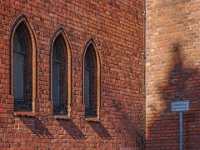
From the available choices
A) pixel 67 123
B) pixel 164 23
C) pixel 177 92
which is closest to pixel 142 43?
pixel 164 23

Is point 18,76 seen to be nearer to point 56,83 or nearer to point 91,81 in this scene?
point 56,83

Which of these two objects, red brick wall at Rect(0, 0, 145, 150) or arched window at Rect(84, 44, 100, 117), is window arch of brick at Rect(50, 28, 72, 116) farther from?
arched window at Rect(84, 44, 100, 117)

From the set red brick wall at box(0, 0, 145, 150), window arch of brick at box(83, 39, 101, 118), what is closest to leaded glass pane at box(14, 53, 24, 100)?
red brick wall at box(0, 0, 145, 150)

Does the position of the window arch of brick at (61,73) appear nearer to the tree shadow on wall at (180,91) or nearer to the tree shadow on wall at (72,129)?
the tree shadow on wall at (72,129)

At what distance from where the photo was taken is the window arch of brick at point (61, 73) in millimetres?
11695

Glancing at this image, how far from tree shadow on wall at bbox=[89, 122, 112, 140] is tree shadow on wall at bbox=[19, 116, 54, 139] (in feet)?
5.38

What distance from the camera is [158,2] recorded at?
48.1 feet

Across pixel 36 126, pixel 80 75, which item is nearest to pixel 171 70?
pixel 80 75

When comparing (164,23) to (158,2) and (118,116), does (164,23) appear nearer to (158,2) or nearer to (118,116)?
(158,2)

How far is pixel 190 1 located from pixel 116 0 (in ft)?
6.61

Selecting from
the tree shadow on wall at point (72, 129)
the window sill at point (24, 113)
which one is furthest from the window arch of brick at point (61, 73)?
the window sill at point (24, 113)

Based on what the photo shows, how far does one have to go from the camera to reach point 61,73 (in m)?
11.9

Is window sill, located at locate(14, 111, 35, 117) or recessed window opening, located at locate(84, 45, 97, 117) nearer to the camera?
window sill, located at locate(14, 111, 35, 117)

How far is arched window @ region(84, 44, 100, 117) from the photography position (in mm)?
12670
